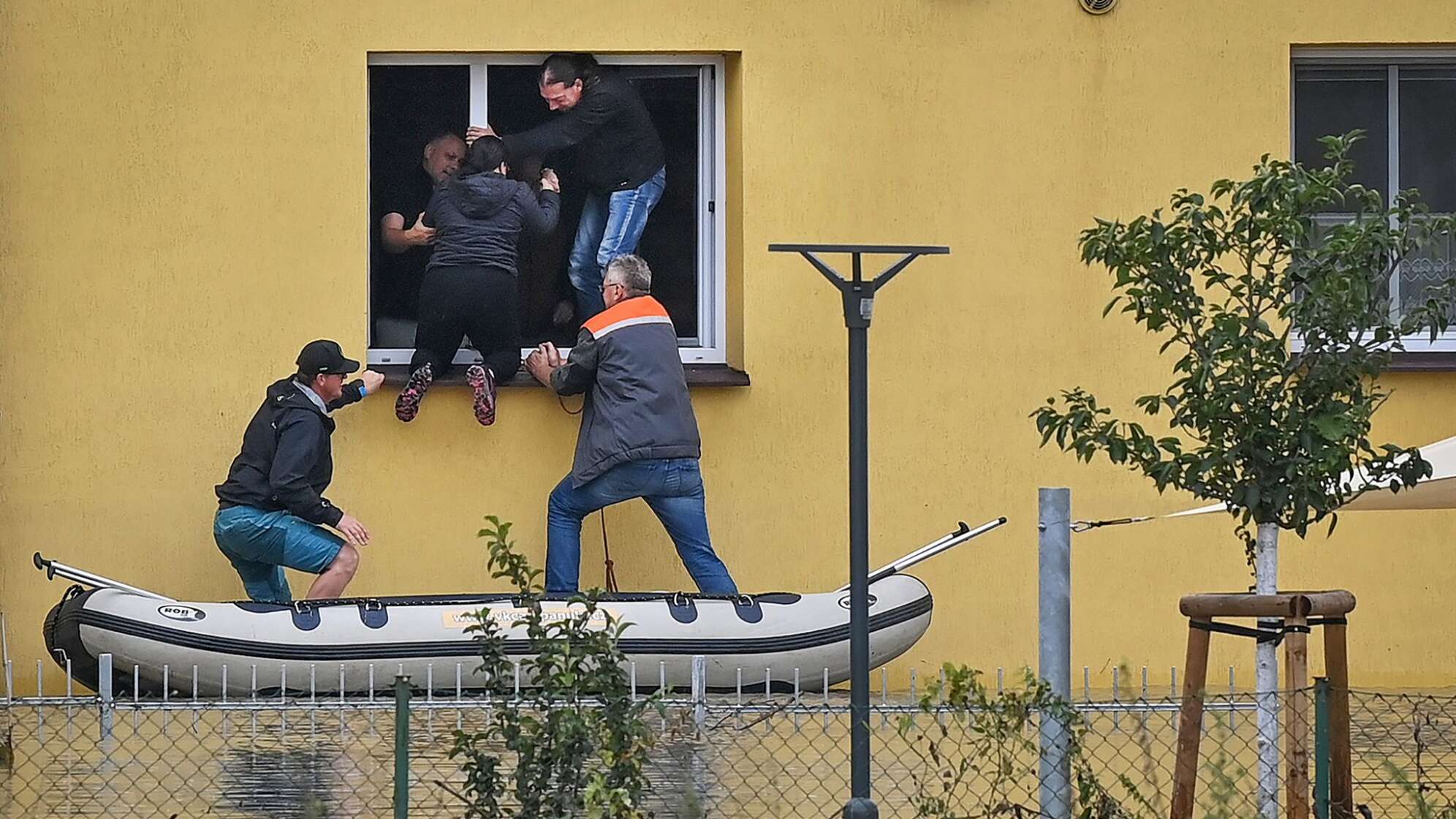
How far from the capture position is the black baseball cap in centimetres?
909

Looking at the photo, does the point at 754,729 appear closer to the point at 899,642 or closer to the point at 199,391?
the point at 899,642

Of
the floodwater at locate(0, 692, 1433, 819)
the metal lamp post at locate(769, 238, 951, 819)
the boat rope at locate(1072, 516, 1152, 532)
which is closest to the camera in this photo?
the metal lamp post at locate(769, 238, 951, 819)

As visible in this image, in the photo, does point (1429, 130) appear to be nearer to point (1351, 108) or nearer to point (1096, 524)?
point (1351, 108)

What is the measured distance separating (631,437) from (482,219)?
1.30 metres

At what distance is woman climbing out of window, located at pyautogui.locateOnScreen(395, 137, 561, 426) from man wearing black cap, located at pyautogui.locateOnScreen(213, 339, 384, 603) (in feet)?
1.65

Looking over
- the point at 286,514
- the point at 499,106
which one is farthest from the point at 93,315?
the point at 499,106

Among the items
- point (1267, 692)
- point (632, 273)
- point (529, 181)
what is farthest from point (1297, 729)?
point (529, 181)

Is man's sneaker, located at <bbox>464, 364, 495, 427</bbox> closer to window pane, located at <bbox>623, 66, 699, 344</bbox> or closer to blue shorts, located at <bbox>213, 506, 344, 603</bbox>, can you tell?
blue shorts, located at <bbox>213, 506, 344, 603</bbox>

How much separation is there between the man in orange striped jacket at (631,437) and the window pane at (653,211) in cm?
61

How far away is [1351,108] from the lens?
10.2 m

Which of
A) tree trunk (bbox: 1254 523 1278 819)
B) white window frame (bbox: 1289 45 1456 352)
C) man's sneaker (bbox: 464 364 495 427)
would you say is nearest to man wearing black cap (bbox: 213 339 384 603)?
man's sneaker (bbox: 464 364 495 427)

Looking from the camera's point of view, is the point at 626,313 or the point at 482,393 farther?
the point at 482,393

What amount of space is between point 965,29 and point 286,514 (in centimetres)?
377

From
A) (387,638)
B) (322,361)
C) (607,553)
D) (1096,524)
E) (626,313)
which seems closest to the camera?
(1096,524)
